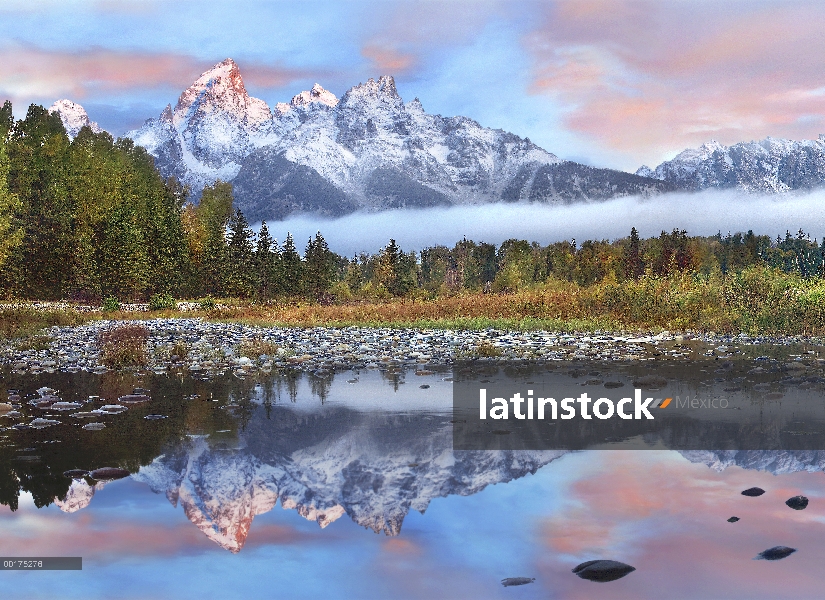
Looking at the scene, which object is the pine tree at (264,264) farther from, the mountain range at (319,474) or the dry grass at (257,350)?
the mountain range at (319,474)

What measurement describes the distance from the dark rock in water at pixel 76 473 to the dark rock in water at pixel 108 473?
0.09 meters

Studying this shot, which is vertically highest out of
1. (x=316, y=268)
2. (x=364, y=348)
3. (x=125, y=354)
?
(x=316, y=268)

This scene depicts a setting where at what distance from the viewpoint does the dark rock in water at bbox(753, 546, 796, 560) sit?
6.16 metres

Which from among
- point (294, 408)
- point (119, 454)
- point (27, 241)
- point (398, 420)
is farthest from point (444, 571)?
point (27, 241)

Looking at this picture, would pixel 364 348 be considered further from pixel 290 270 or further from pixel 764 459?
pixel 290 270

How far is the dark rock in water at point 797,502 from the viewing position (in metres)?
7.44

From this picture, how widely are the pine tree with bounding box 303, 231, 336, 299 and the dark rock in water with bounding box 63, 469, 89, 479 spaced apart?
72607mm

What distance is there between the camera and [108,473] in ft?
28.3

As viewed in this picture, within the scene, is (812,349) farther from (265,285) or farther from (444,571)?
(265,285)

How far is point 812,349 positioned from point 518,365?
31.8 ft

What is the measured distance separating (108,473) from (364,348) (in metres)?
14.6

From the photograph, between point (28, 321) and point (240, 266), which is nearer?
point (28, 321)

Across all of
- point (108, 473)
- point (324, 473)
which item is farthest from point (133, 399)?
point (324, 473)

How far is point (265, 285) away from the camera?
81062 millimetres
